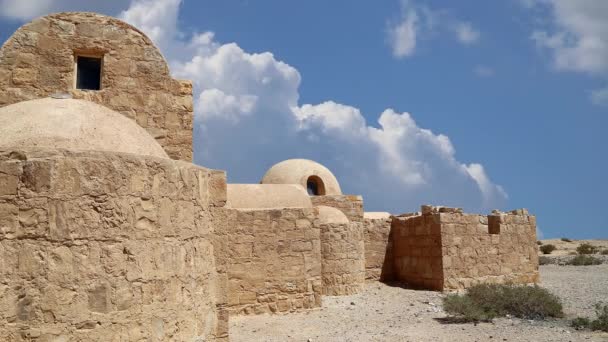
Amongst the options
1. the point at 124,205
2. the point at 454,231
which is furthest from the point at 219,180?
the point at 454,231

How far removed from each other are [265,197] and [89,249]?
697 centimetres

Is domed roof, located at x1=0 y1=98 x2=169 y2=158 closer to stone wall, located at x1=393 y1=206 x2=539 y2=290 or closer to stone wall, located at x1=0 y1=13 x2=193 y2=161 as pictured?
stone wall, located at x1=0 y1=13 x2=193 y2=161

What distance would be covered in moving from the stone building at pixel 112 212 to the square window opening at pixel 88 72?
12 millimetres

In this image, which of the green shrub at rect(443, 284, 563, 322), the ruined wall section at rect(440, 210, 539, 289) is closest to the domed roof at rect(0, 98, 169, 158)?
the green shrub at rect(443, 284, 563, 322)

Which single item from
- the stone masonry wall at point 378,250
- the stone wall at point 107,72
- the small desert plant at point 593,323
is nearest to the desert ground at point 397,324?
the small desert plant at point 593,323

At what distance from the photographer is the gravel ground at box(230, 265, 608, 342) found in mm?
6769

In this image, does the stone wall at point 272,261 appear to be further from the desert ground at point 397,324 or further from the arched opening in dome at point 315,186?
the arched opening in dome at point 315,186

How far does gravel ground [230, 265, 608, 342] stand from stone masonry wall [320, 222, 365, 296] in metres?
0.33

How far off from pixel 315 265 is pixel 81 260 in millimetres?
5869

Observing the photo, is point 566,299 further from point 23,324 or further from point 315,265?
point 23,324

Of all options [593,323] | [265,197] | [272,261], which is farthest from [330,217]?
[593,323]

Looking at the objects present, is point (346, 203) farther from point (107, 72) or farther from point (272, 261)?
point (107, 72)

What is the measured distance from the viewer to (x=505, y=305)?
837cm

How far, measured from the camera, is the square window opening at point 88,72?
21.0 ft
